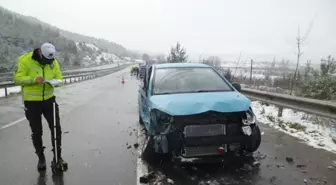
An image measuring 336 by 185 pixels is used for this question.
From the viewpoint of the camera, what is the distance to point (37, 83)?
4.30 meters

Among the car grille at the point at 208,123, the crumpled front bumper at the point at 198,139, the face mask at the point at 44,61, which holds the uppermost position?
the face mask at the point at 44,61

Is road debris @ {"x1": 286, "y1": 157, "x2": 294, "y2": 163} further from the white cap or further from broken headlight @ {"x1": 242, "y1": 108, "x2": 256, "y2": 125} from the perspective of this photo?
the white cap

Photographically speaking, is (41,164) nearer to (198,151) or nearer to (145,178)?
(145,178)

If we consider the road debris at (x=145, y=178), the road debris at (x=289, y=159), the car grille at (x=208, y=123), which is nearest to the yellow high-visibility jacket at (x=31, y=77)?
the road debris at (x=145, y=178)

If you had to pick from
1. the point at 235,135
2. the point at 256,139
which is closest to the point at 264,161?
the point at 256,139

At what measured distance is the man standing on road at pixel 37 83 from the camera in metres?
4.23

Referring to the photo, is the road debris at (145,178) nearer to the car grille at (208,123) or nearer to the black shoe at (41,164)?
the car grille at (208,123)

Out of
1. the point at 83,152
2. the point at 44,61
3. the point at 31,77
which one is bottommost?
the point at 83,152

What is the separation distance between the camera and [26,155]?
5.18 meters

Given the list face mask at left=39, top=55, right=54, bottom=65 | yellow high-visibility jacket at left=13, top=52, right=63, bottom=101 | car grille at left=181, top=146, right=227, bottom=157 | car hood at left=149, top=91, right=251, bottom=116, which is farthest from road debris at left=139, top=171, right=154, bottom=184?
face mask at left=39, top=55, right=54, bottom=65

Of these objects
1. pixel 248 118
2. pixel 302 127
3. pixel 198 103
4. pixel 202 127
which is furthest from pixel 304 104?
pixel 202 127

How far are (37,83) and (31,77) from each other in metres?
0.12

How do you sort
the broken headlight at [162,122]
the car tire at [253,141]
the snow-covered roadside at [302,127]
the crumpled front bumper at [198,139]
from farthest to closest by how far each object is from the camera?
the snow-covered roadside at [302,127] → the car tire at [253,141] → the broken headlight at [162,122] → the crumpled front bumper at [198,139]

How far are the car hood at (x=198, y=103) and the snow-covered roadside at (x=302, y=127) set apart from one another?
2.39 meters
